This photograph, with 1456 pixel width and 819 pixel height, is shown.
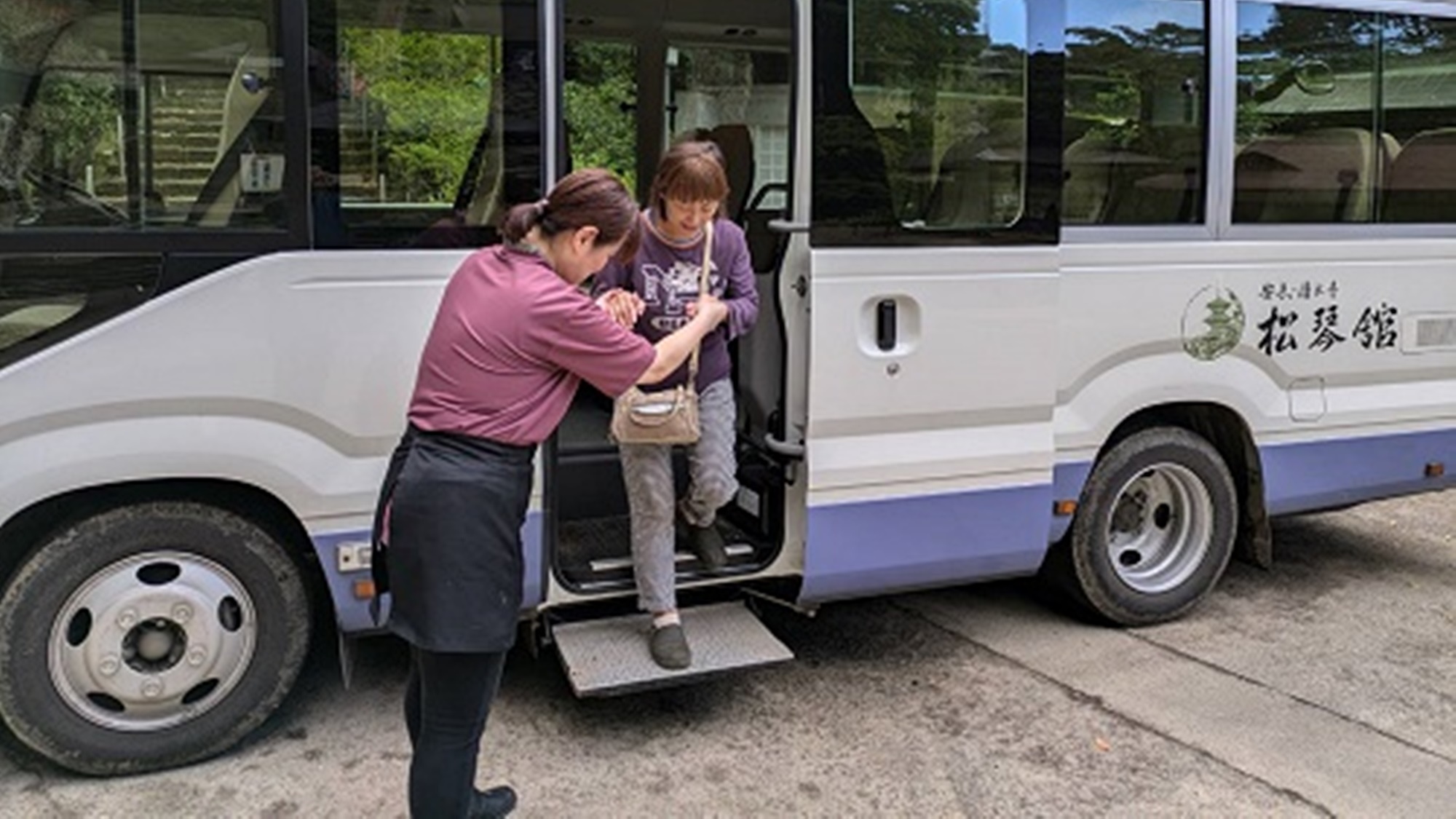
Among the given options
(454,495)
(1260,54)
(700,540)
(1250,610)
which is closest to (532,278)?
(454,495)

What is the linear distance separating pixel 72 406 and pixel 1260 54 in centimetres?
408

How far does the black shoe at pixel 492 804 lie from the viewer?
3117 millimetres

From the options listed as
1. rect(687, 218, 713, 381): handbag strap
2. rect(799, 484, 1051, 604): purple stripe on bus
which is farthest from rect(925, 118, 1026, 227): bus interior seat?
rect(799, 484, 1051, 604): purple stripe on bus

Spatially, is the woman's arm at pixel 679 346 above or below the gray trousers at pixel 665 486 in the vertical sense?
above

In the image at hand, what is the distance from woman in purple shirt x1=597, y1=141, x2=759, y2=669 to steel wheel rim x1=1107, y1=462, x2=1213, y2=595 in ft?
5.66

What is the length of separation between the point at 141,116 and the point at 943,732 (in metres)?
2.81

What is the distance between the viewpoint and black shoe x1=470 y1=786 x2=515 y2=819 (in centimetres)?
312

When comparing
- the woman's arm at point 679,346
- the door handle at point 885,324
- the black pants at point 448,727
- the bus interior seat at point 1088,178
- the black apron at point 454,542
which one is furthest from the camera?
the bus interior seat at point 1088,178

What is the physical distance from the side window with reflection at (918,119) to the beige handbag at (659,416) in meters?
0.51

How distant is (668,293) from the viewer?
12.2 feet

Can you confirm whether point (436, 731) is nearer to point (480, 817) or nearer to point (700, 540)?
point (480, 817)

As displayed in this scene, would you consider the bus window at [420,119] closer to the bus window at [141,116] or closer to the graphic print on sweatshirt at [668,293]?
the bus window at [141,116]

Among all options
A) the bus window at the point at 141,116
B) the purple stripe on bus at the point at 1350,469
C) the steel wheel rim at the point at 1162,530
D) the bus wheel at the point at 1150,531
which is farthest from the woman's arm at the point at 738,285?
the purple stripe on bus at the point at 1350,469

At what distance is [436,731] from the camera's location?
271cm
